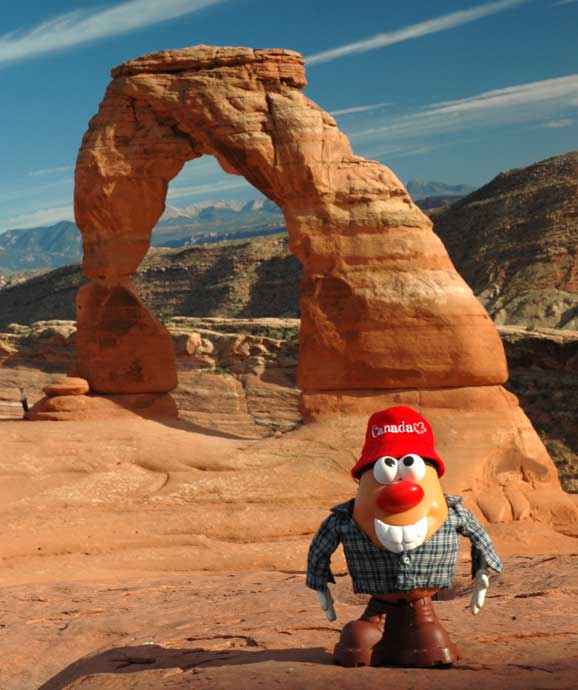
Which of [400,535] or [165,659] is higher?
[400,535]

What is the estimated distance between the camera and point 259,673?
223 inches

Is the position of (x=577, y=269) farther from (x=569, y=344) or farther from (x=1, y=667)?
(x=1, y=667)

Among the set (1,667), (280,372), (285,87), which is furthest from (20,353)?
(1,667)

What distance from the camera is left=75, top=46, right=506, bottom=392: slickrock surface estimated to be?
1555 centimetres

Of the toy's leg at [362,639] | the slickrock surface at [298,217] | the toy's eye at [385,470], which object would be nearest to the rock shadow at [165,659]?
the toy's leg at [362,639]

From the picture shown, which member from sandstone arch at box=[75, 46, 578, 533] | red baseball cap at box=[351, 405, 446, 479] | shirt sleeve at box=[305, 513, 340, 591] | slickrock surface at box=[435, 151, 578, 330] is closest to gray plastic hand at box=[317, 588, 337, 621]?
shirt sleeve at box=[305, 513, 340, 591]

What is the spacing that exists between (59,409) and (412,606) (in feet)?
39.6

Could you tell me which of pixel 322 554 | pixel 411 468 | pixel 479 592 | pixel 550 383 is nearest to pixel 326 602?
pixel 322 554

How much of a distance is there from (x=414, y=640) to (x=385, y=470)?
101cm

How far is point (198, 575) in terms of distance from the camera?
12.4 metres

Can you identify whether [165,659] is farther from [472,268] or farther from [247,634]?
[472,268]

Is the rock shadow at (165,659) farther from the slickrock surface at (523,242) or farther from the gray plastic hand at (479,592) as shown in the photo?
the slickrock surface at (523,242)

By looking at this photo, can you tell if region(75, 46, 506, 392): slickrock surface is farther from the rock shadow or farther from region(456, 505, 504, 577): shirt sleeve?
region(456, 505, 504, 577): shirt sleeve

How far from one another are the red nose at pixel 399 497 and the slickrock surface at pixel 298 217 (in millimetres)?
9796
